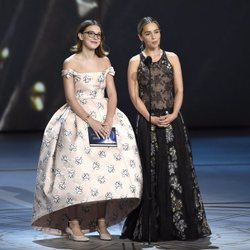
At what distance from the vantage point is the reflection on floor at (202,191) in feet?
21.7

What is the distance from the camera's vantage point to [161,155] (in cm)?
678

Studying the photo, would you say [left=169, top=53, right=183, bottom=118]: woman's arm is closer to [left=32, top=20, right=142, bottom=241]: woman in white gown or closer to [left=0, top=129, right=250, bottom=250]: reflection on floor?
[left=32, top=20, right=142, bottom=241]: woman in white gown

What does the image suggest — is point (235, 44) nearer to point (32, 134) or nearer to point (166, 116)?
point (32, 134)

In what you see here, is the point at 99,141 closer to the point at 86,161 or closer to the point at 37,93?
the point at 86,161

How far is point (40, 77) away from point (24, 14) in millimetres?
1066

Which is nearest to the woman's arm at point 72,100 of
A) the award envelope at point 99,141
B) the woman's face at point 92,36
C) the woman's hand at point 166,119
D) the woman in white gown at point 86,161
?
the woman in white gown at point 86,161

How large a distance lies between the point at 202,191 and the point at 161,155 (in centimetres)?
262

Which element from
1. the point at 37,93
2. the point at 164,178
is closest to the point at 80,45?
the point at 164,178

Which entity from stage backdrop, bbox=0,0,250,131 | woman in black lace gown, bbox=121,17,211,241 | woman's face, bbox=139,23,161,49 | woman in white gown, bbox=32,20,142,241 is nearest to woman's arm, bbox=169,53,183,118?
woman in black lace gown, bbox=121,17,211,241

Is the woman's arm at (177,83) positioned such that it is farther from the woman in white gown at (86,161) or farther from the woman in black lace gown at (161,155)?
the woman in white gown at (86,161)

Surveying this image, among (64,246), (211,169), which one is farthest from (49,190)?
(211,169)

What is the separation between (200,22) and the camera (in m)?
16.1

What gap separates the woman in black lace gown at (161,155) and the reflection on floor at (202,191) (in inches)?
5.3
